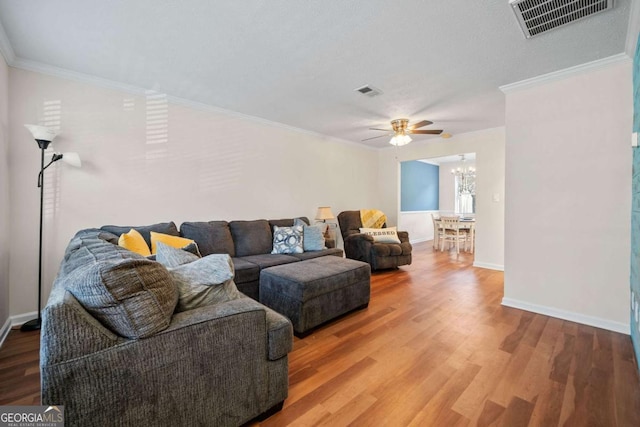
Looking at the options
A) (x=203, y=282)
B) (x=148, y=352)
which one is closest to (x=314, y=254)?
(x=203, y=282)

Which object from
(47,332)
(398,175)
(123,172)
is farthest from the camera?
(398,175)

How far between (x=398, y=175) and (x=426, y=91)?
3.08 metres

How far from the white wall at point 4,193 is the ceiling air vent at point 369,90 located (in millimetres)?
3316

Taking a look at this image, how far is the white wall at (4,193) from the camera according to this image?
2.32 meters

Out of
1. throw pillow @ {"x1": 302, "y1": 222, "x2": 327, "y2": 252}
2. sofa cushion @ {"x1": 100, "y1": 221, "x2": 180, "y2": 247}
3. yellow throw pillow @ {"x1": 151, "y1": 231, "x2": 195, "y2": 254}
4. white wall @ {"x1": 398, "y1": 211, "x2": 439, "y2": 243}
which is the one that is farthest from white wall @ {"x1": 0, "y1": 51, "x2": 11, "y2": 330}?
white wall @ {"x1": 398, "y1": 211, "x2": 439, "y2": 243}

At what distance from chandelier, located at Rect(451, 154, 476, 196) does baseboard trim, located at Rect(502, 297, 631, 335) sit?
5591 millimetres

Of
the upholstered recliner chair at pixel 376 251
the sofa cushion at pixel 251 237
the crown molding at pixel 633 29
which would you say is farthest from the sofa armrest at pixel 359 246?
the crown molding at pixel 633 29

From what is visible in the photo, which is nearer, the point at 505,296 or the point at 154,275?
the point at 154,275

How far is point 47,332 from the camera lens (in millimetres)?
900

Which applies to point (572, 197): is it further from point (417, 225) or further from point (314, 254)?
point (417, 225)

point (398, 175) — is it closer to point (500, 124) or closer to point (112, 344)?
point (500, 124)

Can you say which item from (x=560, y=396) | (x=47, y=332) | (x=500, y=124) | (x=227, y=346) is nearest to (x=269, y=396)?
(x=227, y=346)

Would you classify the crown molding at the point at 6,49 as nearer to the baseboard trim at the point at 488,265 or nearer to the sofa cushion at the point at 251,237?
the sofa cushion at the point at 251,237

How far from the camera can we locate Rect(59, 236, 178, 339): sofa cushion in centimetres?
101
